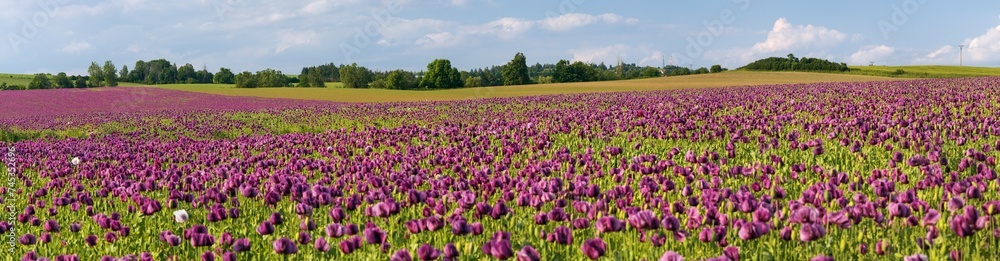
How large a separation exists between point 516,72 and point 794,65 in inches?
1505

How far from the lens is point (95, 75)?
406 ft

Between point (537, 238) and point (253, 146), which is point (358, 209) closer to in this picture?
point (537, 238)

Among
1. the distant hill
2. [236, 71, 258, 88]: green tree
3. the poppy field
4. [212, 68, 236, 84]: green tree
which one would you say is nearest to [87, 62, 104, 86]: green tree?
[212, 68, 236, 84]: green tree

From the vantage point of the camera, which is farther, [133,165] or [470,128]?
[470,128]

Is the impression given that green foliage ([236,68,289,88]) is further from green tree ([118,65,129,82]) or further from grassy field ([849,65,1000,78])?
grassy field ([849,65,1000,78])

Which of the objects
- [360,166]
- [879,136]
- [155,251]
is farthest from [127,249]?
[879,136]

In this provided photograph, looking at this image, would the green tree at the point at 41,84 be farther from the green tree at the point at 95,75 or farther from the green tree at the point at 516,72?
the green tree at the point at 516,72

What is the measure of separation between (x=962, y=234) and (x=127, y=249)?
4.98 meters

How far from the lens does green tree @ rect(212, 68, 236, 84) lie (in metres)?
127

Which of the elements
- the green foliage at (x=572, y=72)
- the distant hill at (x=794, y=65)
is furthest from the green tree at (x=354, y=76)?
the distant hill at (x=794, y=65)

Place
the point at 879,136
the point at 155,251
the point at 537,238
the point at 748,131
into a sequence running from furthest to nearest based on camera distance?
the point at 748,131 → the point at 879,136 → the point at 155,251 → the point at 537,238

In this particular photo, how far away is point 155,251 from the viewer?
5148 mm

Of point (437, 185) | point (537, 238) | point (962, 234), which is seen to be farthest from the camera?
point (437, 185)

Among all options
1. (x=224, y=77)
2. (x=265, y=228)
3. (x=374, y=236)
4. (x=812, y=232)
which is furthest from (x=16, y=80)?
(x=812, y=232)
